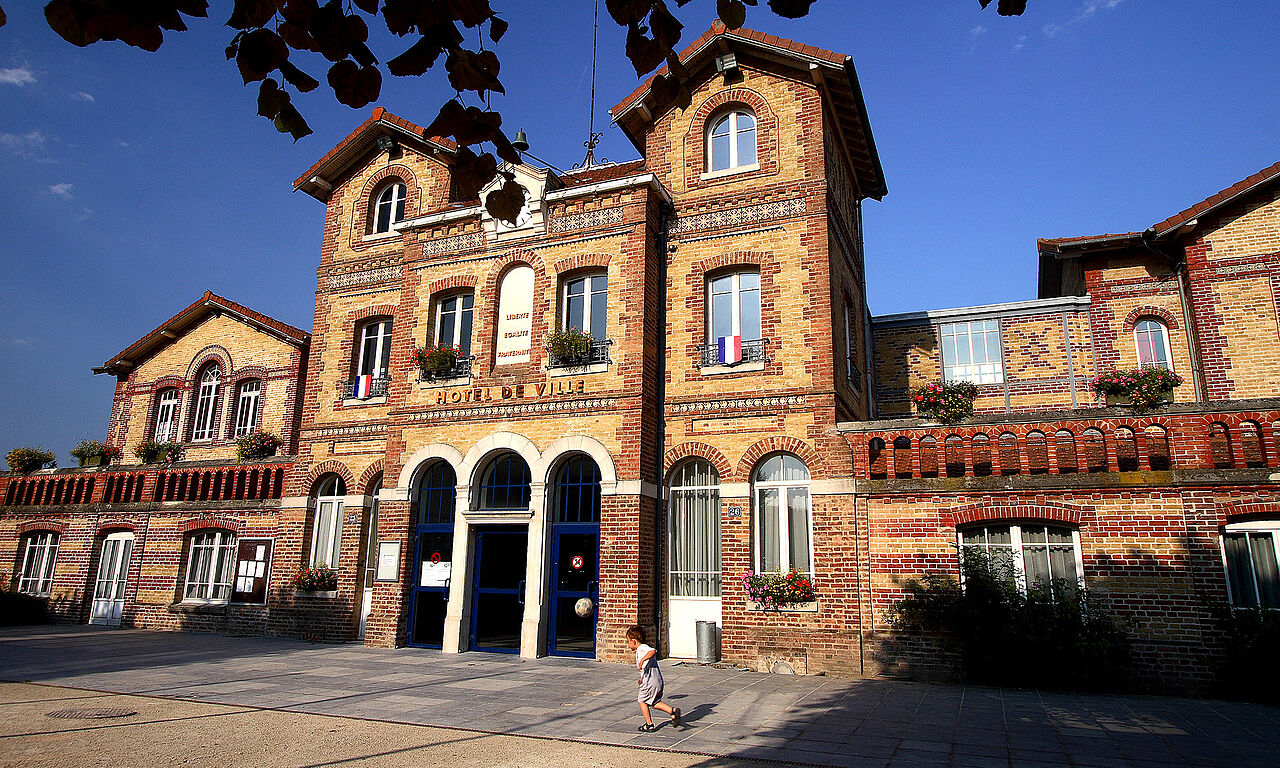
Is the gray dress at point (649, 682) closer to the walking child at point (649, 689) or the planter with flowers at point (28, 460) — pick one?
the walking child at point (649, 689)

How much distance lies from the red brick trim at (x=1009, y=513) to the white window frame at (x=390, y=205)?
12925mm

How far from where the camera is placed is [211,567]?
58.0ft

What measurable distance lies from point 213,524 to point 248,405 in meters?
3.76

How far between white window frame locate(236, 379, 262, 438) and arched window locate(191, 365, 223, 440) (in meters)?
0.88

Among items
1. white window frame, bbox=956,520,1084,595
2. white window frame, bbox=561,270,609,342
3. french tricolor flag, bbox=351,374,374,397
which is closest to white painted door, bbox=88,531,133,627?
french tricolor flag, bbox=351,374,374,397

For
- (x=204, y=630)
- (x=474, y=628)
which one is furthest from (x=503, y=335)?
(x=204, y=630)

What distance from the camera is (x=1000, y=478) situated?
11.5 meters

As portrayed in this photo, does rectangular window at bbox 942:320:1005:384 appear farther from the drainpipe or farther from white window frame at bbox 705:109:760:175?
white window frame at bbox 705:109:760:175

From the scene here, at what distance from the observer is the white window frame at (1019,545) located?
11055mm

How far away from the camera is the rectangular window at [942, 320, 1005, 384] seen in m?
17.8

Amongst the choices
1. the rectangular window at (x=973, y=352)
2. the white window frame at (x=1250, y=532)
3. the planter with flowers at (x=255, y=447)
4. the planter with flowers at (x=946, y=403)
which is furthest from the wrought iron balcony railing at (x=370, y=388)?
the white window frame at (x=1250, y=532)

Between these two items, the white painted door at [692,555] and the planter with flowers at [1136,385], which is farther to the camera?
the planter with flowers at [1136,385]

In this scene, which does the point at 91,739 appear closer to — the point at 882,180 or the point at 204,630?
the point at 204,630

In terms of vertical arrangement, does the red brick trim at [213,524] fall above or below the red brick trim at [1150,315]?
below
